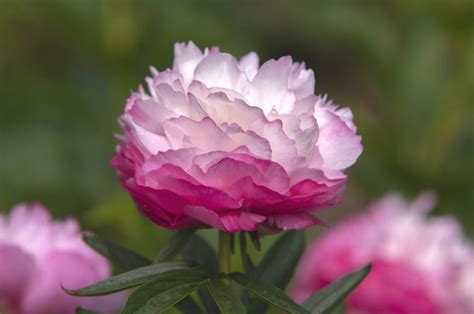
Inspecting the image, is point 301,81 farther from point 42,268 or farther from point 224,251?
point 42,268

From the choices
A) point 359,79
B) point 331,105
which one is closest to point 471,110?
point 331,105

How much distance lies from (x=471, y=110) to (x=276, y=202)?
152cm

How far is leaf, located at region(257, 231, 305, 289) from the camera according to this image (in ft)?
2.56

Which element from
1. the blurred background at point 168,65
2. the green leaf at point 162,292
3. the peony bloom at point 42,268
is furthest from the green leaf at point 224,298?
the blurred background at point 168,65

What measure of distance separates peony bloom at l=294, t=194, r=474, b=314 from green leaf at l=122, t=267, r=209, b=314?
0.54 metres

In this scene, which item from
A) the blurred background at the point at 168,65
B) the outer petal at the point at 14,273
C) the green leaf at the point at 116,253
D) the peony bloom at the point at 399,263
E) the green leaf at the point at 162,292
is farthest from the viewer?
the blurred background at the point at 168,65

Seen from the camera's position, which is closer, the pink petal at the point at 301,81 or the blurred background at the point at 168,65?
the pink petal at the point at 301,81

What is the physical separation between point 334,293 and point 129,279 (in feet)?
0.52

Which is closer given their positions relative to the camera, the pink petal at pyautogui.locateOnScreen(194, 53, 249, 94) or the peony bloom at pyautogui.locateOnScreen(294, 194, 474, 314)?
the pink petal at pyautogui.locateOnScreen(194, 53, 249, 94)

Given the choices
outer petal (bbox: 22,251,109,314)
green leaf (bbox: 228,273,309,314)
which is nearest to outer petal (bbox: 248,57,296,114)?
green leaf (bbox: 228,273,309,314)

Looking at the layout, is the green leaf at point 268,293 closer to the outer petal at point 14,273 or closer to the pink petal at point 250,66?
the pink petal at point 250,66

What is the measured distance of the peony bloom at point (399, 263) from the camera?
1.21 metres

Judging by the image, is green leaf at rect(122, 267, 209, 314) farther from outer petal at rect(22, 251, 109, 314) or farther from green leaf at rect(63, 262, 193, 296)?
outer petal at rect(22, 251, 109, 314)

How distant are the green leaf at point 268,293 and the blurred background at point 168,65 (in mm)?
941
